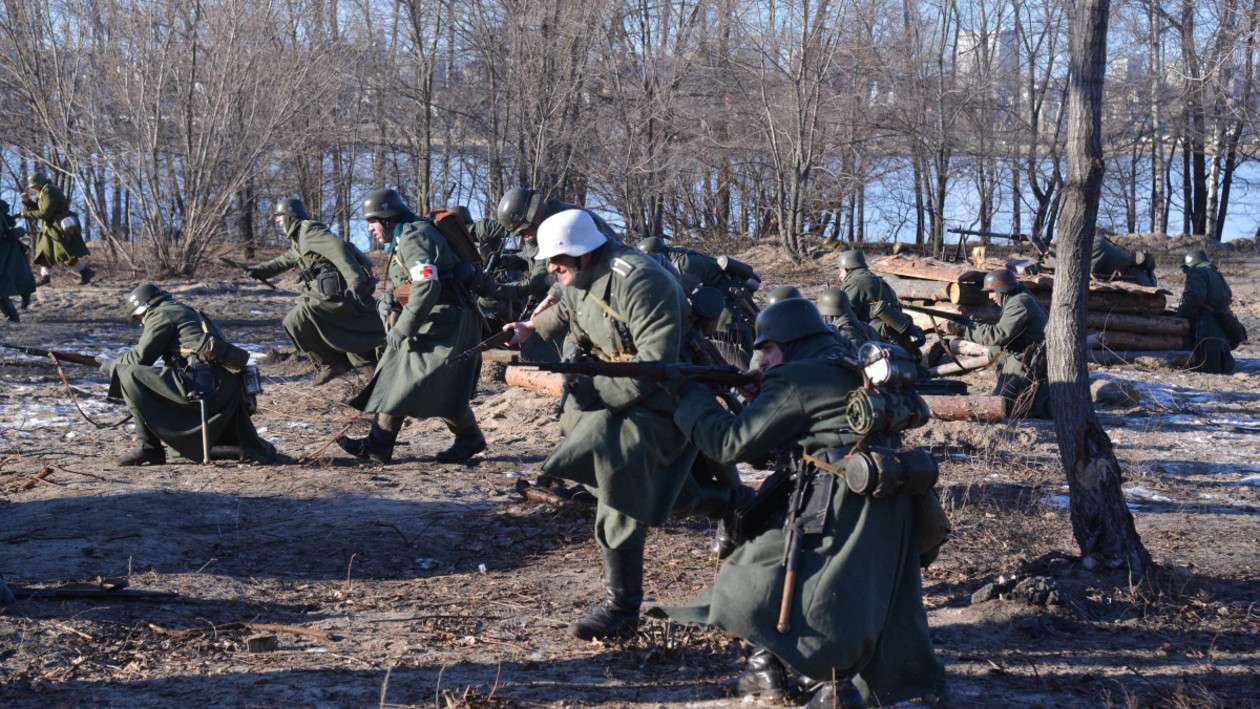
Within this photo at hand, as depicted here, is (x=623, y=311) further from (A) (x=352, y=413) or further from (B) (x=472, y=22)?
(B) (x=472, y=22)

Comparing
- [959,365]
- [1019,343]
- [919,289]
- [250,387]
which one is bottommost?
[959,365]

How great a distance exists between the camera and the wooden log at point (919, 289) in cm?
1459

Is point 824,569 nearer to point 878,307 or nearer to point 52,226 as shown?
point 878,307

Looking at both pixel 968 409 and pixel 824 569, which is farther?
pixel 968 409

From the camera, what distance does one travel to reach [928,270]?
48.8 ft

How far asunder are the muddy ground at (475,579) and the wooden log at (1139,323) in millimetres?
3908

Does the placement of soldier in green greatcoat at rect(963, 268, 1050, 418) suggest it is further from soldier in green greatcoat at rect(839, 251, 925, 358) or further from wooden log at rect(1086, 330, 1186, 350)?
wooden log at rect(1086, 330, 1186, 350)

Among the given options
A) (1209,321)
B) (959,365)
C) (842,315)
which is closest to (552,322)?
(842,315)

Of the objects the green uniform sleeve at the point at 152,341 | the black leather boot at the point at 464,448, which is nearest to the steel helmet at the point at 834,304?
the black leather boot at the point at 464,448

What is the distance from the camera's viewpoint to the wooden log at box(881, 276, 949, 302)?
47.9 feet

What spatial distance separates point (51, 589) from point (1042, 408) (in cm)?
804

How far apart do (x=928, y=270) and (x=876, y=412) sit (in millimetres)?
11216

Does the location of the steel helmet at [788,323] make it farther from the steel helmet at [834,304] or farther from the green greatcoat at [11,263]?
the green greatcoat at [11,263]

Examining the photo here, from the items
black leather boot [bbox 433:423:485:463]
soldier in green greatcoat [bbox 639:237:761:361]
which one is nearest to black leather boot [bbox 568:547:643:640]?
black leather boot [bbox 433:423:485:463]
